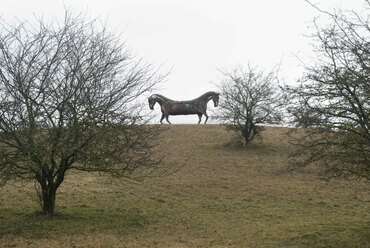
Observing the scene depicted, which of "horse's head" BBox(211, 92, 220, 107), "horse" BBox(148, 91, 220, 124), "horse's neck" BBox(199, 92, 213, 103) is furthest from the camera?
"horse" BBox(148, 91, 220, 124)

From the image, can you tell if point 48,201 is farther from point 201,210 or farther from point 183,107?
point 183,107

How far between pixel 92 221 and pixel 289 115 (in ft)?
24.8

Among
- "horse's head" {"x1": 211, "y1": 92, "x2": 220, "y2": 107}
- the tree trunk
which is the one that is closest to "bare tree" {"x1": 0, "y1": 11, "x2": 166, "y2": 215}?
the tree trunk

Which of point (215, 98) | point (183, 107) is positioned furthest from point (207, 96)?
point (183, 107)

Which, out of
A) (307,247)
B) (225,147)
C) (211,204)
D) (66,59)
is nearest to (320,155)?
(307,247)

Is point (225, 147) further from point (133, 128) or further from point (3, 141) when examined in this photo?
point (3, 141)

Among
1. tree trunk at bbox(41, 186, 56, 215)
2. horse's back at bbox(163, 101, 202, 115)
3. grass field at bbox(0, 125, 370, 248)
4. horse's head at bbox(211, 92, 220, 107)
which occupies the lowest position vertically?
grass field at bbox(0, 125, 370, 248)

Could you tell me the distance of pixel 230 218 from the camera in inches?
666

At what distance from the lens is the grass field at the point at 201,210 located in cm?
1314

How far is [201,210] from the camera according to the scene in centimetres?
1830

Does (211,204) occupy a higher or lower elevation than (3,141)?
lower

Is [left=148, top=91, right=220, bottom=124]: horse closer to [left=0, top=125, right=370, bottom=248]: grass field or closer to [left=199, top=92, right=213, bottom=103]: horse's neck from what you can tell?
[left=199, top=92, right=213, bottom=103]: horse's neck

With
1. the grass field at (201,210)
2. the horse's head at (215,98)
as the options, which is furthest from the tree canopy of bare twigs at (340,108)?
the horse's head at (215,98)

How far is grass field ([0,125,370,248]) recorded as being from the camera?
43.1 ft
